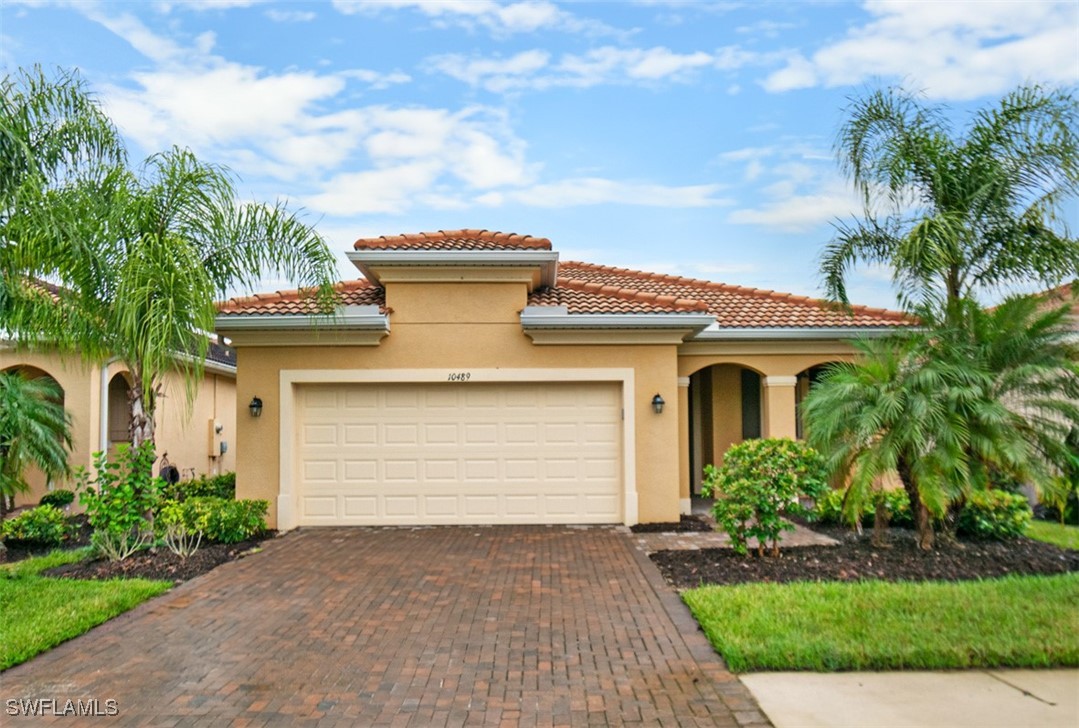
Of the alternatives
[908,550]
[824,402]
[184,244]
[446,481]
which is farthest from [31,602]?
[908,550]

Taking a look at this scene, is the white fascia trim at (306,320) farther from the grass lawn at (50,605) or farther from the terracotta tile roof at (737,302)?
the grass lawn at (50,605)

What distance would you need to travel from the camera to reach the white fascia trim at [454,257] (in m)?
11.7

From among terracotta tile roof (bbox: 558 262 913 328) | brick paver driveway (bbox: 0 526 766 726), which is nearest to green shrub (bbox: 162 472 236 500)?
brick paver driveway (bbox: 0 526 766 726)

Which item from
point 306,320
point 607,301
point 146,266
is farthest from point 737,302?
point 146,266

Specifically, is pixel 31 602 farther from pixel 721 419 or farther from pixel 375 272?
pixel 721 419

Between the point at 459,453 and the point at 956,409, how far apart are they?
7.17 meters

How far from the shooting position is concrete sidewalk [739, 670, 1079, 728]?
4574 millimetres

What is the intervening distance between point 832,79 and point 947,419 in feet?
19.1

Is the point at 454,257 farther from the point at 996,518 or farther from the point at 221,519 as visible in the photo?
the point at 996,518

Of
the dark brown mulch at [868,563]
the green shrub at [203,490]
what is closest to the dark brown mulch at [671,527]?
the dark brown mulch at [868,563]

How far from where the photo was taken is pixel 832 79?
11.5 m

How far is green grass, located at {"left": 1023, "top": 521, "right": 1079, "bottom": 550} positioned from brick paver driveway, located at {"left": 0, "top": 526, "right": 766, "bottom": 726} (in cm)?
616

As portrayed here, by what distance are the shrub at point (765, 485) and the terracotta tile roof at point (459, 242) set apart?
5.00 m

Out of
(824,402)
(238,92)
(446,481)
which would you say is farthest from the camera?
(446,481)
